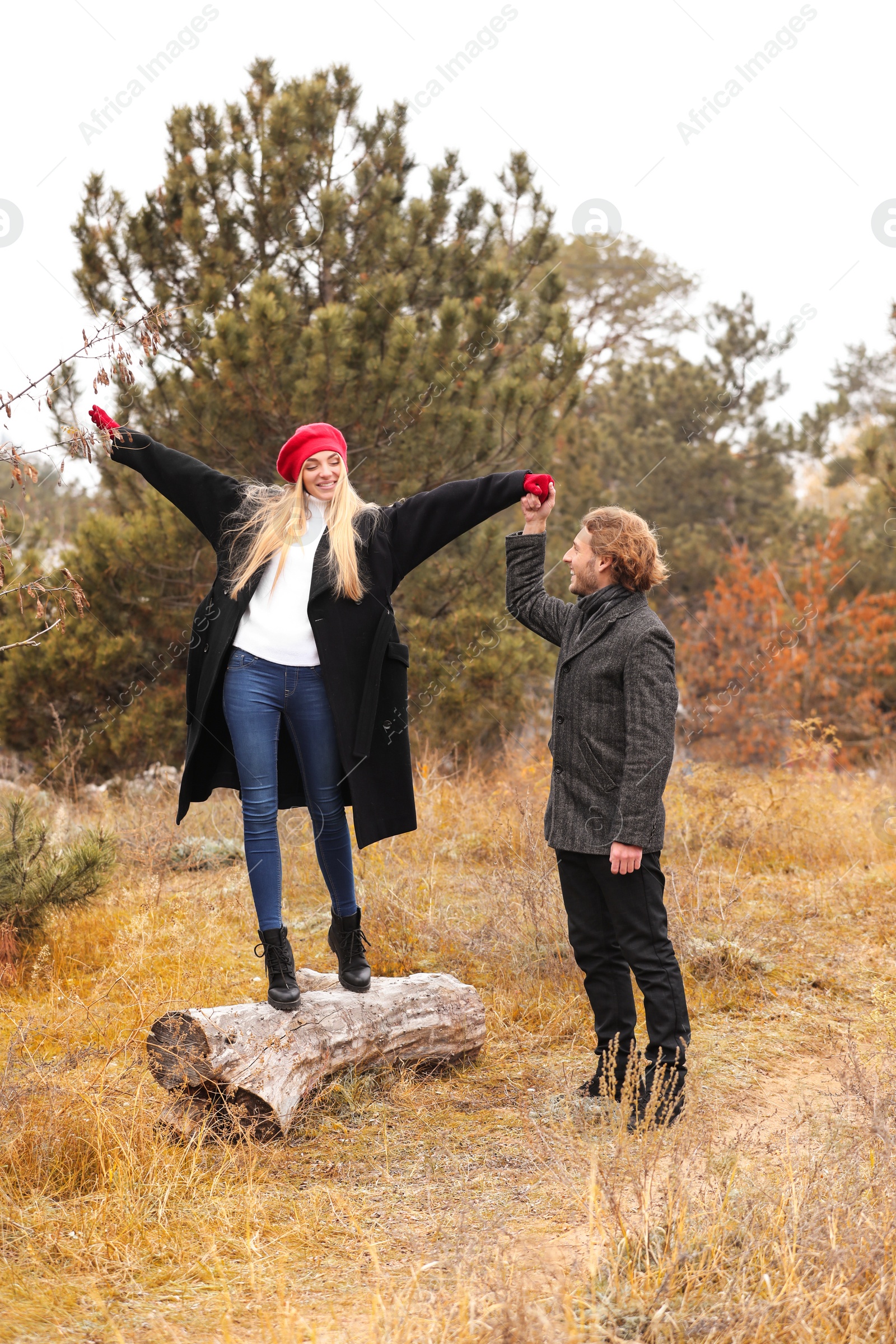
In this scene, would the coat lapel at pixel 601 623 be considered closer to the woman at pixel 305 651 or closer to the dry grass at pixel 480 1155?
the woman at pixel 305 651

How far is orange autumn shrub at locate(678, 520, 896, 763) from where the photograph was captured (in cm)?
1150

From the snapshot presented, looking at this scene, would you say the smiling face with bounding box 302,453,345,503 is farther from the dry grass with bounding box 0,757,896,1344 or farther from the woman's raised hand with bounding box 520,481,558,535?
the dry grass with bounding box 0,757,896,1344

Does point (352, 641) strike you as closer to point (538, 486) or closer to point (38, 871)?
point (538, 486)

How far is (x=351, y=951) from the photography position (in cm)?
361

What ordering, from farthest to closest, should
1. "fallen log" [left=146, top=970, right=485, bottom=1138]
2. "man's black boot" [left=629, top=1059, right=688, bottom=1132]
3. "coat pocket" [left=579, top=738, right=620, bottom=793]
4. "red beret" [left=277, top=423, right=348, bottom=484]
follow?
"red beret" [left=277, top=423, right=348, bottom=484], "coat pocket" [left=579, top=738, right=620, bottom=793], "fallen log" [left=146, top=970, right=485, bottom=1138], "man's black boot" [left=629, top=1059, right=688, bottom=1132]

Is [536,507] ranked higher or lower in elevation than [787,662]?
higher

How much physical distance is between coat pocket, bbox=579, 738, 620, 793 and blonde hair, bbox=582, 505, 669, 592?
50cm

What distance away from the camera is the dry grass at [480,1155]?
6.90ft

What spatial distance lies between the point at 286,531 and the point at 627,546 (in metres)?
1.04

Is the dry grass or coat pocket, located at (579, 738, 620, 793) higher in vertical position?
coat pocket, located at (579, 738, 620, 793)

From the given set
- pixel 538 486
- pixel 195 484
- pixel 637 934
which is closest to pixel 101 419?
pixel 195 484

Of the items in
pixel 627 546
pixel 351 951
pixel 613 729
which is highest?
pixel 627 546

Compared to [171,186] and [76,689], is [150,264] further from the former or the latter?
[76,689]

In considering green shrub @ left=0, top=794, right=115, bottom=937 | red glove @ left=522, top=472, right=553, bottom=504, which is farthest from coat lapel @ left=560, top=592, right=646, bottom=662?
green shrub @ left=0, top=794, right=115, bottom=937
